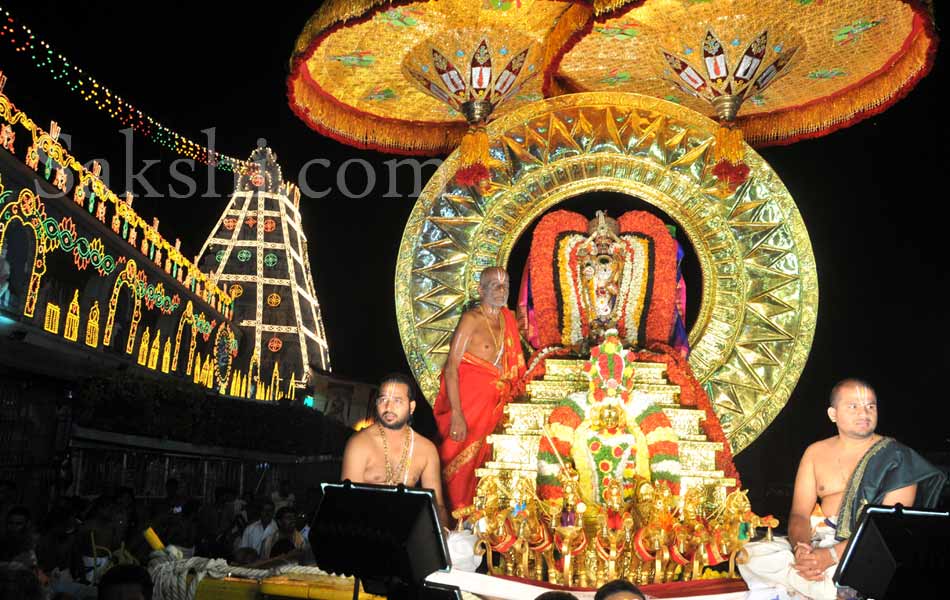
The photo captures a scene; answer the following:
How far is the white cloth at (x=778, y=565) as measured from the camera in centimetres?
442

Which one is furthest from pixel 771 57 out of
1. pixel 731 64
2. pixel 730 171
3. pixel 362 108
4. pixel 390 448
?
pixel 390 448

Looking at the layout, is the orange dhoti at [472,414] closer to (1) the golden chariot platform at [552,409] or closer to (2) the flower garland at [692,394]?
(1) the golden chariot platform at [552,409]

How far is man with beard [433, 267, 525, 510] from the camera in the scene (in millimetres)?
6523

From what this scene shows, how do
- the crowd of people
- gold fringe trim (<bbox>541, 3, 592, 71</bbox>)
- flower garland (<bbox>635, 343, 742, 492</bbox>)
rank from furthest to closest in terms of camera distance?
1. flower garland (<bbox>635, 343, 742, 492</bbox>)
2. gold fringe trim (<bbox>541, 3, 592, 71</bbox>)
3. the crowd of people

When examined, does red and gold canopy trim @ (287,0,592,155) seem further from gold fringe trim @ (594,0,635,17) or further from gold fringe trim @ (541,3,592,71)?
gold fringe trim @ (594,0,635,17)

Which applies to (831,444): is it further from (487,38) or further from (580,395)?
(487,38)

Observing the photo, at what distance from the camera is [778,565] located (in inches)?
193

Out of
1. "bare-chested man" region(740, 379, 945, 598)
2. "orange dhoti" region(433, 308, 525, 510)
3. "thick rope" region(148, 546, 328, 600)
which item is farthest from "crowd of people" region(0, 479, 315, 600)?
"bare-chested man" region(740, 379, 945, 598)

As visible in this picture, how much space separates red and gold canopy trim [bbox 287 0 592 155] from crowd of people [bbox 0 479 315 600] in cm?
344

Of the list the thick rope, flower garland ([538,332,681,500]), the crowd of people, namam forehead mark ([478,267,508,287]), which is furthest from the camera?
namam forehead mark ([478,267,508,287])

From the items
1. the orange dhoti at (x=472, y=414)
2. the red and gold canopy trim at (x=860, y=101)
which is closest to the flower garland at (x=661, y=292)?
the orange dhoti at (x=472, y=414)

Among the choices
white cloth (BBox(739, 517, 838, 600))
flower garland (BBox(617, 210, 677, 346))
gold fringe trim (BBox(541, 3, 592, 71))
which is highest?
gold fringe trim (BBox(541, 3, 592, 71))

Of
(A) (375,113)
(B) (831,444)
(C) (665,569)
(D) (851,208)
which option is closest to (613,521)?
(C) (665,569)

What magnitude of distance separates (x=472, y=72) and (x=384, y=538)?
16.2 feet
